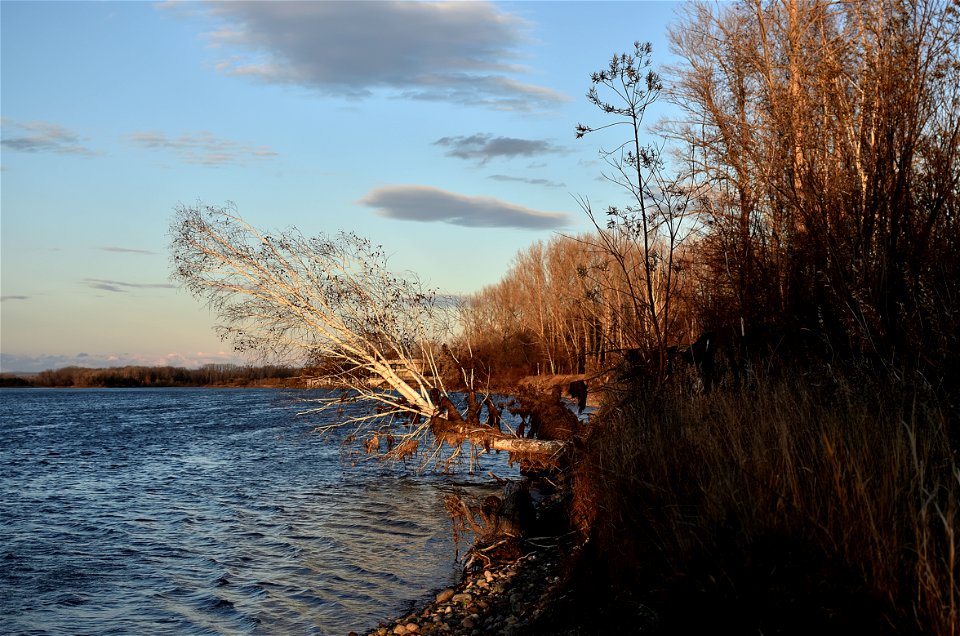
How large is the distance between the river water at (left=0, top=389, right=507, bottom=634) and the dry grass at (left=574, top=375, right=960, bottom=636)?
4968mm

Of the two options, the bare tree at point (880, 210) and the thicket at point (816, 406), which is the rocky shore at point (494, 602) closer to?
the thicket at point (816, 406)

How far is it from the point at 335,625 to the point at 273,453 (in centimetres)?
1814

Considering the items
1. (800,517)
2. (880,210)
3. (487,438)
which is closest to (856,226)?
(880,210)

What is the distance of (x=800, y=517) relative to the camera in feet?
13.7

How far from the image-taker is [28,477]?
21531 millimetres

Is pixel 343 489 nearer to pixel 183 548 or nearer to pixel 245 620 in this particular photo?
pixel 183 548

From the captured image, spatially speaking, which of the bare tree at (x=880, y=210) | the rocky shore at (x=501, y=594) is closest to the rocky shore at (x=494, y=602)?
the rocky shore at (x=501, y=594)

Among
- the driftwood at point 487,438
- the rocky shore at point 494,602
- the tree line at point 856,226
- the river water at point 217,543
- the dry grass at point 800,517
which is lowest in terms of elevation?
the river water at point 217,543

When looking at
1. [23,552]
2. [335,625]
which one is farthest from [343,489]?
[335,625]

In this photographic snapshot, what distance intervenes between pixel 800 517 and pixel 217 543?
38.4 ft

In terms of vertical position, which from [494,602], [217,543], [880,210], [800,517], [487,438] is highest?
[880,210]

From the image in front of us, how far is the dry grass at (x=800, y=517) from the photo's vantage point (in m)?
3.68

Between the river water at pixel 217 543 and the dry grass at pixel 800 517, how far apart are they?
4968mm

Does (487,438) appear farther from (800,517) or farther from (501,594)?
(800,517)
